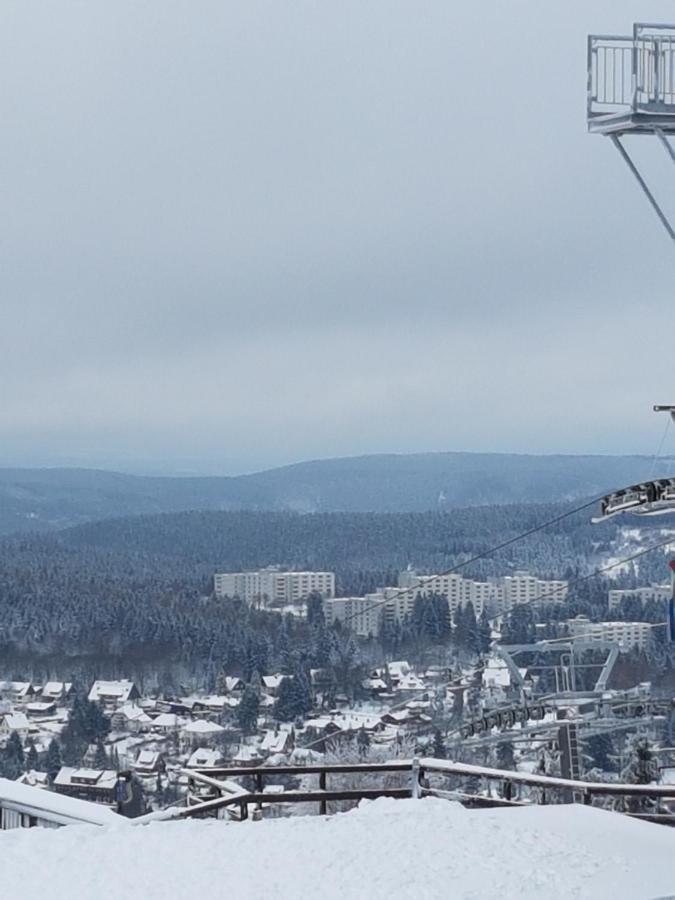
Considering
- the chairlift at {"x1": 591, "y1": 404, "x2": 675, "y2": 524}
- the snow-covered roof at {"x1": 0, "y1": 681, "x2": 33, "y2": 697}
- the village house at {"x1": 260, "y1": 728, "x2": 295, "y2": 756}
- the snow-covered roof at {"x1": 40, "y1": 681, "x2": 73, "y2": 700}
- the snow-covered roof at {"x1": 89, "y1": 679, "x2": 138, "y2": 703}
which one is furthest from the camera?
the snow-covered roof at {"x1": 0, "y1": 681, "x2": 33, "y2": 697}

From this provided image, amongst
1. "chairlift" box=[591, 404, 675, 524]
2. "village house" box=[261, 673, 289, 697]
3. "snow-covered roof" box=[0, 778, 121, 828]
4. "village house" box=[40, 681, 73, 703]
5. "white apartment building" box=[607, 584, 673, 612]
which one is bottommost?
"village house" box=[40, 681, 73, 703]

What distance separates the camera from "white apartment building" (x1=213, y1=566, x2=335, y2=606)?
413 feet

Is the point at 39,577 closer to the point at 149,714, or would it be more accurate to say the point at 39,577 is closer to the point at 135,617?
the point at 135,617

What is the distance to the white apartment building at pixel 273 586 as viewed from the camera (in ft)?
413

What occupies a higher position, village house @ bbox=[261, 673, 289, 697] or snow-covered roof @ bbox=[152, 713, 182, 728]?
village house @ bbox=[261, 673, 289, 697]

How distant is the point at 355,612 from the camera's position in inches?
4333

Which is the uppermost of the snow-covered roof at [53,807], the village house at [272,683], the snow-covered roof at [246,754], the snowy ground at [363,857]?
the snow-covered roof at [53,807]

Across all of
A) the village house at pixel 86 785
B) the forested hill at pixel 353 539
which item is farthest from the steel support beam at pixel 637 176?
the forested hill at pixel 353 539

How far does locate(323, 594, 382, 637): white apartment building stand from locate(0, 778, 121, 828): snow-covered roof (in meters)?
89.4

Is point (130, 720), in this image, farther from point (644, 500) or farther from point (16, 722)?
point (644, 500)

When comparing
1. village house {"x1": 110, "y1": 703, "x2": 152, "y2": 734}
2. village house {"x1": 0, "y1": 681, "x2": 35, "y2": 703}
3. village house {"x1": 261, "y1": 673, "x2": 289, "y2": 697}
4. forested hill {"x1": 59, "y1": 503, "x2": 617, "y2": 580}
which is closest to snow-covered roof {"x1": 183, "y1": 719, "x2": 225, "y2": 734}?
village house {"x1": 110, "y1": 703, "x2": 152, "y2": 734}

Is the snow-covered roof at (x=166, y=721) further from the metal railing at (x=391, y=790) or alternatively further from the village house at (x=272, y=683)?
the metal railing at (x=391, y=790)

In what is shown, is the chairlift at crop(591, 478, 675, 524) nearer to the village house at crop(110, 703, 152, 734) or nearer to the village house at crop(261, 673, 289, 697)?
the village house at crop(110, 703, 152, 734)

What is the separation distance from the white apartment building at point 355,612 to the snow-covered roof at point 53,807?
89.4m
